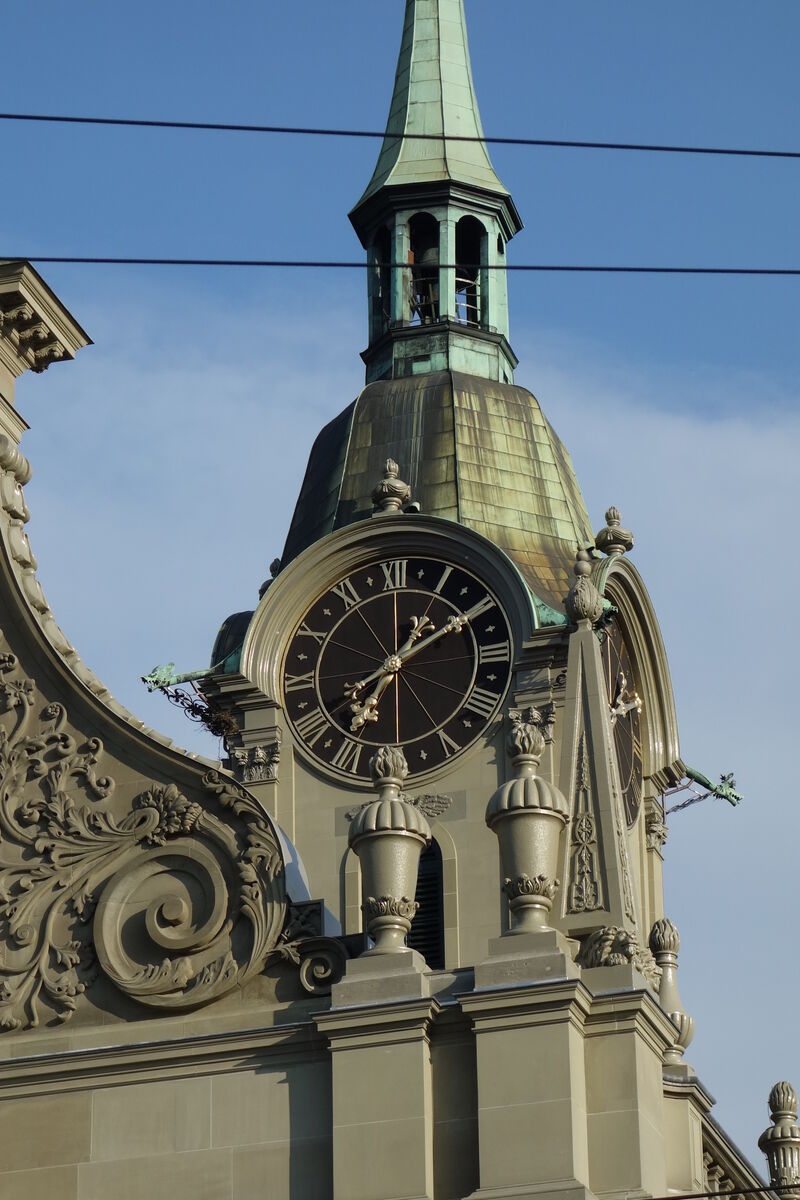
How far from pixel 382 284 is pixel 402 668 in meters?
9.69

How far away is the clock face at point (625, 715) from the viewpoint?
5078 cm

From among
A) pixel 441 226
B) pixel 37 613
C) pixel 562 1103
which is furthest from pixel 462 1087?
pixel 441 226

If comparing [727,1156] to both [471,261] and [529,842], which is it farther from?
[471,261]

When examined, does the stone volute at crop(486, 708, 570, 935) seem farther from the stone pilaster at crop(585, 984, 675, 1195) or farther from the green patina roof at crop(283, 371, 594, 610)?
the green patina roof at crop(283, 371, 594, 610)

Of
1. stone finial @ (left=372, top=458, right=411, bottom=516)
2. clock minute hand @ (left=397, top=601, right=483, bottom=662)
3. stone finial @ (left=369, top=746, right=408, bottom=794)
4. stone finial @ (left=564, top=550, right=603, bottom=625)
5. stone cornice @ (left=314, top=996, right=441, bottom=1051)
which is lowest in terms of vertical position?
stone cornice @ (left=314, top=996, right=441, bottom=1051)

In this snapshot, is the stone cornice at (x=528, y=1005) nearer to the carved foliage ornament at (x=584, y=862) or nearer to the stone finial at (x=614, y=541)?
the carved foliage ornament at (x=584, y=862)

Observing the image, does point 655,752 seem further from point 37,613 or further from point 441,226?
point 37,613

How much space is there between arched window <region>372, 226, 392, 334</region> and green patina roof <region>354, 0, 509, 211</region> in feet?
2.47

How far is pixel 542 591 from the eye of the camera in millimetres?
51031

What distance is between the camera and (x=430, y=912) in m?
49.0

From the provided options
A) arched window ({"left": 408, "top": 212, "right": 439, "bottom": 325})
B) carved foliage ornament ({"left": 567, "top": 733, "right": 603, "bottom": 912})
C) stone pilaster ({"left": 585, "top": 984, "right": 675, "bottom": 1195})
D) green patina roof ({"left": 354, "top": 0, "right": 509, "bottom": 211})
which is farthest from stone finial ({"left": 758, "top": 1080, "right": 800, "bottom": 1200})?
green patina roof ({"left": 354, "top": 0, "right": 509, "bottom": 211})

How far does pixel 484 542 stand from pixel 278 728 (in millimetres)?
4161

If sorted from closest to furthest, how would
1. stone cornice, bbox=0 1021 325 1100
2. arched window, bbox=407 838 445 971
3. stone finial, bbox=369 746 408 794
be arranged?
stone cornice, bbox=0 1021 325 1100, stone finial, bbox=369 746 408 794, arched window, bbox=407 838 445 971

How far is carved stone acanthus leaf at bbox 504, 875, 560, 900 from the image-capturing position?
26016 millimetres
